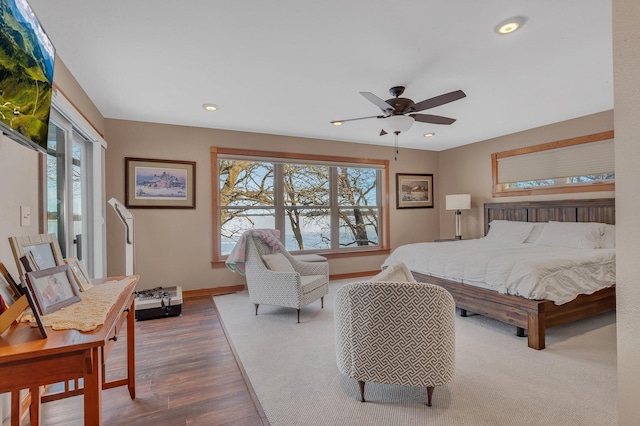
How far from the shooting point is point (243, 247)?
385 cm

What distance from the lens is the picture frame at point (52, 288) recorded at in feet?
4.17

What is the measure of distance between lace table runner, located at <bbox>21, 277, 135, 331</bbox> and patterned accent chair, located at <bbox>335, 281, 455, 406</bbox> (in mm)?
1289

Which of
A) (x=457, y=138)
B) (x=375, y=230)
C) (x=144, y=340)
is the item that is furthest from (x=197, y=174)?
(x=457, y=138)

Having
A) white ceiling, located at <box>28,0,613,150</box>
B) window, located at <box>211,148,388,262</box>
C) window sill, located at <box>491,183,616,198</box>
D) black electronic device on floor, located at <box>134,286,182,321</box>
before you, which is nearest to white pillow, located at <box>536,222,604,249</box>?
window sill, located at <box>491,183,616,198</box>

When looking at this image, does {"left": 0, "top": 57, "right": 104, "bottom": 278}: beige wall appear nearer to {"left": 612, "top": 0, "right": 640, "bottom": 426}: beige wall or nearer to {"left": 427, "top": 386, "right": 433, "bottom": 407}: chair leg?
{"left": 427, "top": 386, "right": 433, "bottom": 407}: chair leg

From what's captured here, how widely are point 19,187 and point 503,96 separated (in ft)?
14.3

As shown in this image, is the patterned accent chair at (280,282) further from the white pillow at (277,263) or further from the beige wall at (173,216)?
the beige wall at (173,216)

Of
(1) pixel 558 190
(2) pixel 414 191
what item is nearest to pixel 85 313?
(1) pixel 558 190

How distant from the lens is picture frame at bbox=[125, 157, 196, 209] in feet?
14.4

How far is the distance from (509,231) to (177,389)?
4.77 m

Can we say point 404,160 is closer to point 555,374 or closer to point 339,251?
point 339,251

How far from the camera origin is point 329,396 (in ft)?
6.97

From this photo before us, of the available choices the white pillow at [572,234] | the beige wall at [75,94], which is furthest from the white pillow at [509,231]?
the beige wall at [75,94]

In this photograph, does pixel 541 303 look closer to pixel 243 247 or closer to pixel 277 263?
pixel 277 263
